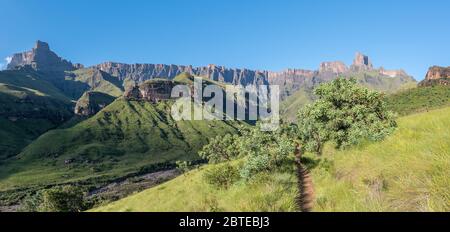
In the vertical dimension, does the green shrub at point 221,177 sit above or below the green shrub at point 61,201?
above

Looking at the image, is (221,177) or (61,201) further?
(61,201)

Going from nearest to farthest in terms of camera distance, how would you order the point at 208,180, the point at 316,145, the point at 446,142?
the point at 446,142 < the point at 208,180 < the point at 316,145

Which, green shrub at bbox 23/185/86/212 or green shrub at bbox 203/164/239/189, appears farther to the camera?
green shrub at bbox 23/185/86/212

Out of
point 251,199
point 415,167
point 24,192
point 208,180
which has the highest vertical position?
point 415,167

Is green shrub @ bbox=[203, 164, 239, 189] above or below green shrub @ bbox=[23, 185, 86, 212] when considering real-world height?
above

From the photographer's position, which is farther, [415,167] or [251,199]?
[251,199]

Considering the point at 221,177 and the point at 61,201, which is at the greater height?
the point at 221,177

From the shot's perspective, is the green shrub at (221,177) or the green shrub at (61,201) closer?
the green shrub at (221,177)
